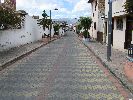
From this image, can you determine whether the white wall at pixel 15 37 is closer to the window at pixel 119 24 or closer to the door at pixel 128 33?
the window at pixel 119 24

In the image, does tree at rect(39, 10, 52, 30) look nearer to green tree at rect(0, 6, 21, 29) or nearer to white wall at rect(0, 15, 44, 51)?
white wall at rect(0, 15, 44, 51)

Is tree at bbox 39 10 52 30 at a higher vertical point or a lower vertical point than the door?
higher

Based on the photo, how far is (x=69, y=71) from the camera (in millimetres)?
16203

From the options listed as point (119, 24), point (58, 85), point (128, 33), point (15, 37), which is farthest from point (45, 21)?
point (58, 85)

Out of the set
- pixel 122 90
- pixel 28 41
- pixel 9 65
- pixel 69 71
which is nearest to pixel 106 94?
pixel 122 90

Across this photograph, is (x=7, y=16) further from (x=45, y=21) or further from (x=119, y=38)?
(x=45, y=21)

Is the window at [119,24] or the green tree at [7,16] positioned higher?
the green tree at [7,16]

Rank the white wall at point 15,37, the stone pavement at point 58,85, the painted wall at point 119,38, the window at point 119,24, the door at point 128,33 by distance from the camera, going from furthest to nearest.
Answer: the window at point 119,24, the painted wall at point 119,38, the white wall at point 15,37, the door at point 128,33, the stone pavement at point 58,85

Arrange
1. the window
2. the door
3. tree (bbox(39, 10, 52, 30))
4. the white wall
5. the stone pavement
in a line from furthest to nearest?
1. tree (bbox(39, 10, 52, 30))
2. the window
3. the white wall
4. the door
5. the stone pavement

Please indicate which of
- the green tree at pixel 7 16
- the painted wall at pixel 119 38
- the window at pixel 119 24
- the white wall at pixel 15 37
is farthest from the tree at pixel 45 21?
the green tree at pixel 7 16

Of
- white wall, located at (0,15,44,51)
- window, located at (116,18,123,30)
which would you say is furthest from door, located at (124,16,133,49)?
white wall, located at (0,15,44,51)

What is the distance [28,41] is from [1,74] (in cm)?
2866

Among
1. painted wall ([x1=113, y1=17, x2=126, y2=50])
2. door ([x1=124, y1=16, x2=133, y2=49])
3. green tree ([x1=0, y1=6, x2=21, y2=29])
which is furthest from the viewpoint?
painted wall ([x1=113, y1=17, x2=126, y2=50])

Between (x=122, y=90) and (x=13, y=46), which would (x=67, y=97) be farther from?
(x=13, y=46)
